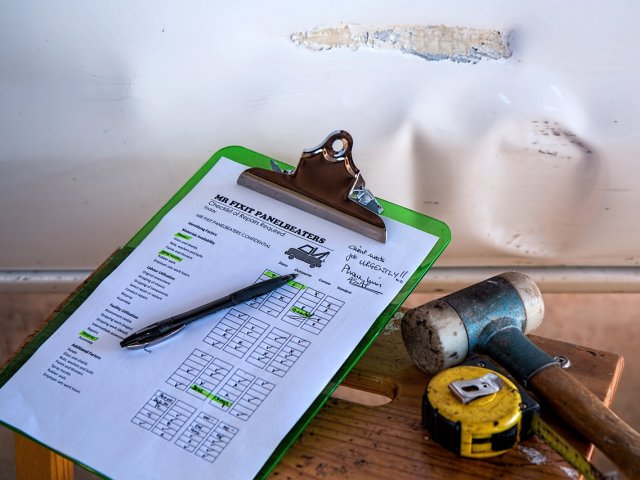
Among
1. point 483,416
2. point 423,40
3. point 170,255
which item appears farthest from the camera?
point 423,40

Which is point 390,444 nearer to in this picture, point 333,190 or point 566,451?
point 566,451

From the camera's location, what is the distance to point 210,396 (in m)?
0.68

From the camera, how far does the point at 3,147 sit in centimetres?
112

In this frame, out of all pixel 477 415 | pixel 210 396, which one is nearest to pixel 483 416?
pixel 477 415

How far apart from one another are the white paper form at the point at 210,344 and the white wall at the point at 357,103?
0.88 ft

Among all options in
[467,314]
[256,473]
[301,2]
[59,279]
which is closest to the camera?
[256,473]

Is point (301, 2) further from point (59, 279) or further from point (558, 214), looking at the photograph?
point (59, 279)

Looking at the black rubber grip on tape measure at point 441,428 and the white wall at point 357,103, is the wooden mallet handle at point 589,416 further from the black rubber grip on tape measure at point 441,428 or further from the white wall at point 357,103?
the white wall at point 357,103

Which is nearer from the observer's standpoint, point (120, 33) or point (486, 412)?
point (486, 412)

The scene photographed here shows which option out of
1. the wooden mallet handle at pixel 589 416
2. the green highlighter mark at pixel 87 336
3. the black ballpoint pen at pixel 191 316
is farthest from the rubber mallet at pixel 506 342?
the green highlighter mark at pixel 87 336

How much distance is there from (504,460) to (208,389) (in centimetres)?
24

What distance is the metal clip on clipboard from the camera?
2.62ft

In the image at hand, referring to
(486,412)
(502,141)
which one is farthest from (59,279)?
(486,412)

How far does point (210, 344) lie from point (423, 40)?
51cm
